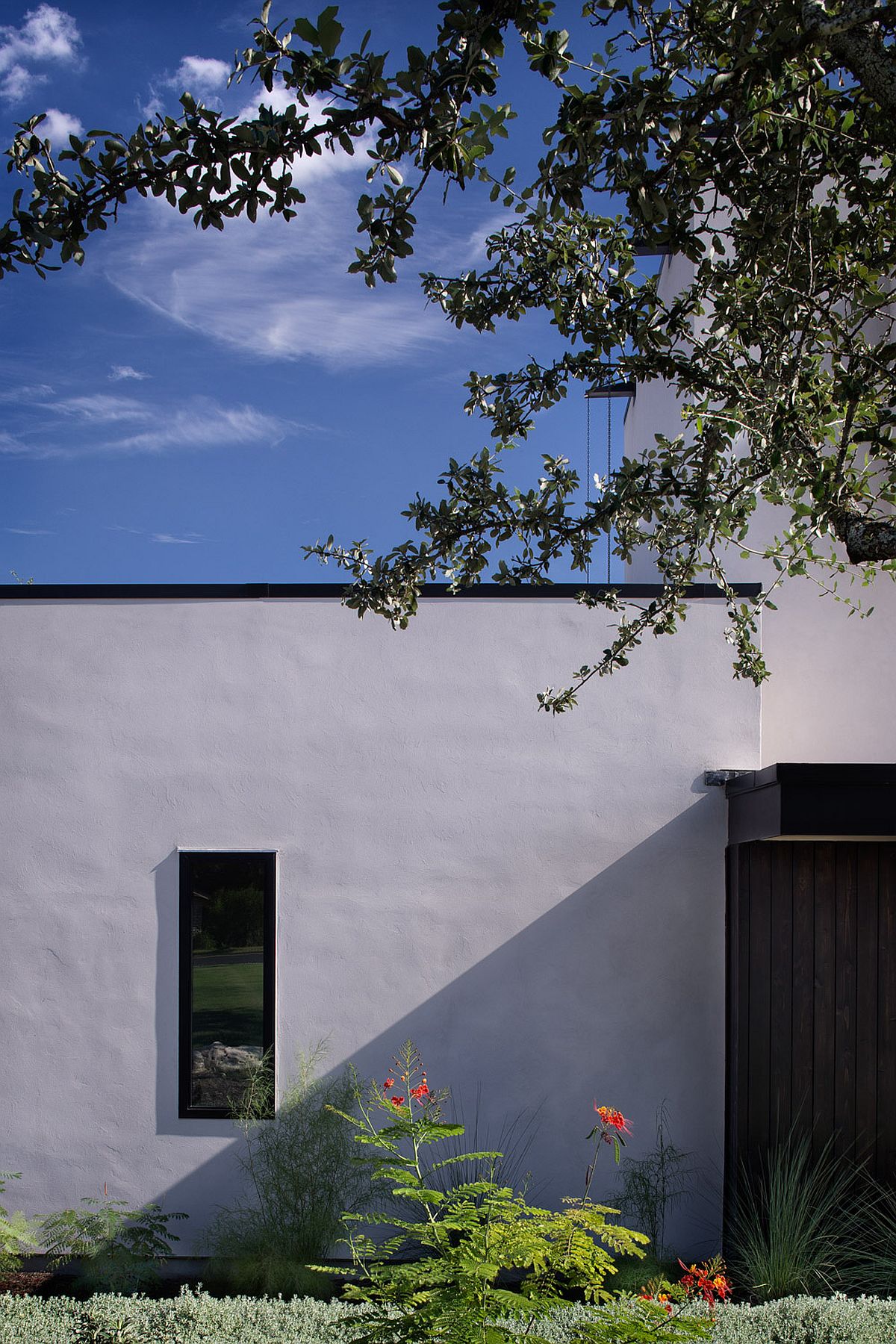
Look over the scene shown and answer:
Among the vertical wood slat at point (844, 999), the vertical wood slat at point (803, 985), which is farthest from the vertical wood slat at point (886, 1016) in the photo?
the vertical wood slat at point (803, 985)

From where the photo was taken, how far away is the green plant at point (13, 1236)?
5.84 meters

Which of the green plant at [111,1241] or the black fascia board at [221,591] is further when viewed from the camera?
the black fascia board at [221,591]

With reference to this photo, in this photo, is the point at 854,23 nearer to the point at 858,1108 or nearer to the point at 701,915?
the point at 701,915

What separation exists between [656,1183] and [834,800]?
2605mm

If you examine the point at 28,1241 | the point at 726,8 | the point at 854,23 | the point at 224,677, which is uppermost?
the point at 726,8

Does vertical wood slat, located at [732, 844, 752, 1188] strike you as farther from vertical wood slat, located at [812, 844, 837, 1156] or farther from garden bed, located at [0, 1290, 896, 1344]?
garden bed, located at [0, 1290, 896, 1344]

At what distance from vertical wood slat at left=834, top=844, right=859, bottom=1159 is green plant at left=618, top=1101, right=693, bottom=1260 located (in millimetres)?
922

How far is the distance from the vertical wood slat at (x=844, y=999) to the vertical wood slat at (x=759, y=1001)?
396 millimetres

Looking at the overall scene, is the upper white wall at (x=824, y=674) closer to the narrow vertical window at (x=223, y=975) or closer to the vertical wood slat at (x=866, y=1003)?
the vertical wood slat at (x=866, y=1003)

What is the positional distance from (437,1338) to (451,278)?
3741mm

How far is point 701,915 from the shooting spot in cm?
637

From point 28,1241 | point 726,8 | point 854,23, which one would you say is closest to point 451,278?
point 726,8

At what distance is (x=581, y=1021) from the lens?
6301mm

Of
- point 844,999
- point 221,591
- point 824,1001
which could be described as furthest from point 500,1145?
point 221,591
